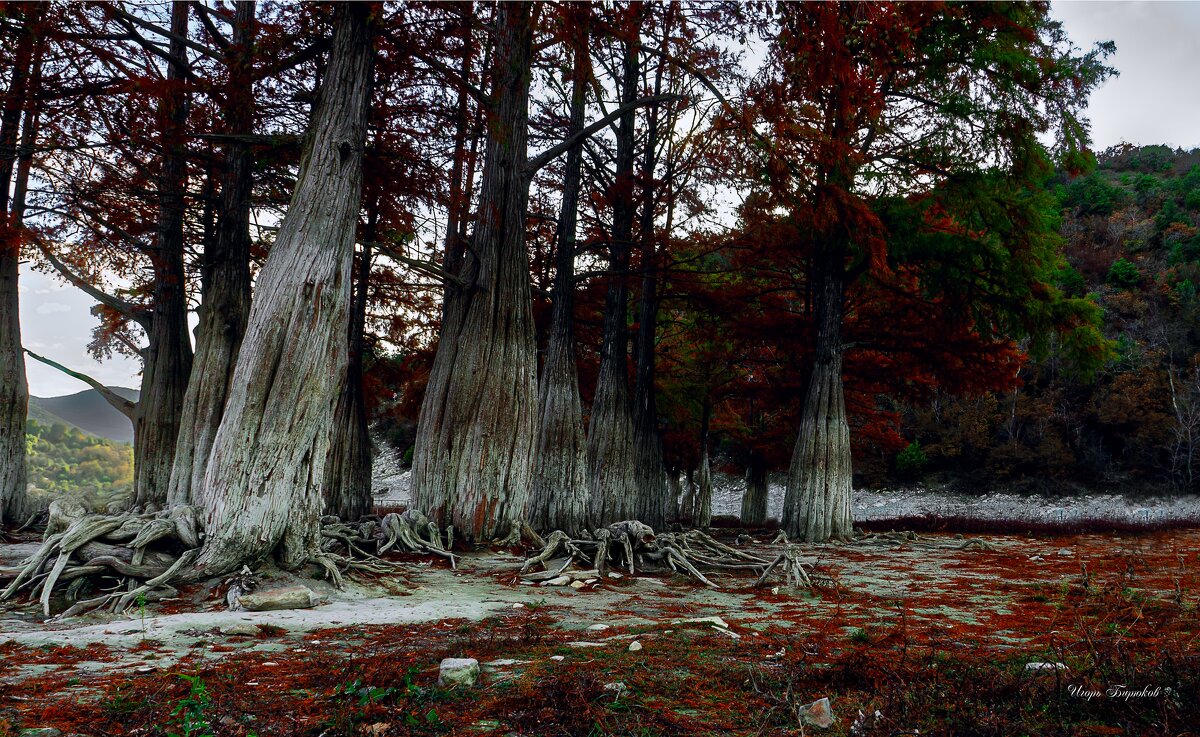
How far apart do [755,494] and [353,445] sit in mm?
16611

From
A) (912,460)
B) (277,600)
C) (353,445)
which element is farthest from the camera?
(912,460)

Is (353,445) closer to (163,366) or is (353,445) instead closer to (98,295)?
(163,366)

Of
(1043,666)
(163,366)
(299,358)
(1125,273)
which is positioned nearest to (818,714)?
(1043,666)

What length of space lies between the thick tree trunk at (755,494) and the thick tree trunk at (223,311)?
1955cm

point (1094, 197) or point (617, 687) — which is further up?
point (1094, 197)

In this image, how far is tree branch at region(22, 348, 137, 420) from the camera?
12109 mm

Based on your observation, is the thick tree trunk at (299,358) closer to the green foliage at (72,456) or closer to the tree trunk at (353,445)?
the tree trunk at (353,445)

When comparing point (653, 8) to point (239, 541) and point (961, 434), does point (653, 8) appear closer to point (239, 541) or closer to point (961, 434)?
point (239, 541)

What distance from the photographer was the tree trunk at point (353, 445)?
14117mm

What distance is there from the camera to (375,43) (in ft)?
24.8

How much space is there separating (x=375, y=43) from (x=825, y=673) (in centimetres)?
747

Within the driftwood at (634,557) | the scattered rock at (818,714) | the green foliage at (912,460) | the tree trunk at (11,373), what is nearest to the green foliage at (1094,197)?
the green foliage at (912,460)

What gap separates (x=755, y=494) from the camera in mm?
26531

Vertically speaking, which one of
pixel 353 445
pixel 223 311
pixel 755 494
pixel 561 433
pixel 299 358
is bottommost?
pixel 755 494
